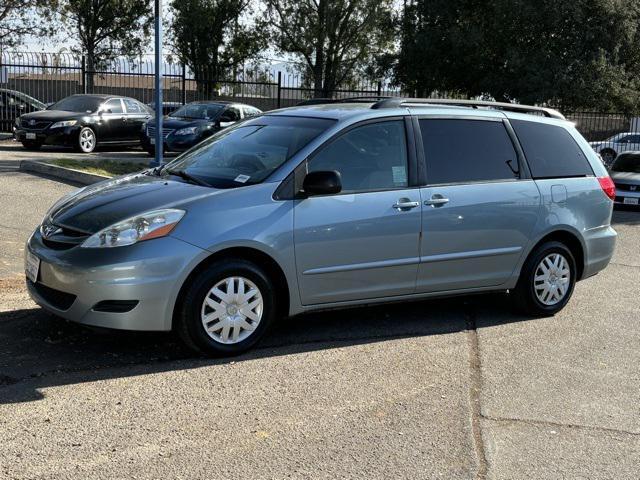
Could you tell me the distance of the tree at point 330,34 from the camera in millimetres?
36969

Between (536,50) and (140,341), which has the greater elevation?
(536,50)

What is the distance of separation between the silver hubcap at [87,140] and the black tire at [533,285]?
13998 millimetres

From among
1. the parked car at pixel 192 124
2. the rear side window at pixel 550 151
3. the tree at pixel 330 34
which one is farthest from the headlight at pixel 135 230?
the tree at pixel 330 34

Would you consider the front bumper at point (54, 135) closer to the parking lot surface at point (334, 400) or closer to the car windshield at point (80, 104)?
the car windshield at point (80, 104)

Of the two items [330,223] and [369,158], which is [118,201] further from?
[369,158]

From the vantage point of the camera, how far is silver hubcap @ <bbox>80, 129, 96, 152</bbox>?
59.3 feet

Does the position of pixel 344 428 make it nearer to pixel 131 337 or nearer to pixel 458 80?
pixel 131 337

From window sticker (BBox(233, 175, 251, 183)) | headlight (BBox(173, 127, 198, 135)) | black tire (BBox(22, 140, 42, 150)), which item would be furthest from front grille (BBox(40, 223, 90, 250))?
black tire (BBox(22, 140, 42, 150))

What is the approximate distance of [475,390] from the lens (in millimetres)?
4891

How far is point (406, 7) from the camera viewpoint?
28469 mm

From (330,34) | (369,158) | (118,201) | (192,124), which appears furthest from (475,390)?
(330,34)

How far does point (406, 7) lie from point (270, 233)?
2526 centimetres

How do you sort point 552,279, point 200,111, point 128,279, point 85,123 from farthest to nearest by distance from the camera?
1. point 200,111
2. point 85,123
3. point 552,279
4. point 128,279

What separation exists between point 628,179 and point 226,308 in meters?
13.1
